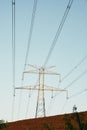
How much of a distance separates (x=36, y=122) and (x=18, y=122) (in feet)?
6.56

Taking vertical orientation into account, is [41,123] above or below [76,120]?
above

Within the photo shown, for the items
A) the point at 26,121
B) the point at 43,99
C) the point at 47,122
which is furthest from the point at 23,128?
the point at 43,99

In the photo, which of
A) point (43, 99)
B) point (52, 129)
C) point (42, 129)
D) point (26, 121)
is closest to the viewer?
point (52, 129)

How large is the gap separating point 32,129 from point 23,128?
39.1 inches

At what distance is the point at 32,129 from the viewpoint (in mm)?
24922

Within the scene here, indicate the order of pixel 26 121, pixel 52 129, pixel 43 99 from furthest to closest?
pixel 43 99, pixel 26 121, pixel 52 129

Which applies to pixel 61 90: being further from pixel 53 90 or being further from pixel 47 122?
pixel 47 122

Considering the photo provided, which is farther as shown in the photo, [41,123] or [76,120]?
[41,123]

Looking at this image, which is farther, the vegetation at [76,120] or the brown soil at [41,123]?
the brown soil at [41,123]

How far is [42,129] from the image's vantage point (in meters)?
24.2

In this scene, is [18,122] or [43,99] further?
[43,99]

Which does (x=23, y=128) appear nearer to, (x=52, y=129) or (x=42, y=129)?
(x=42, y=129)

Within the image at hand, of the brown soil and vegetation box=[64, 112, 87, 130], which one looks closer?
vegetation box=[64, 112, 87, 130]

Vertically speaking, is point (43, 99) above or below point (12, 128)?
above
